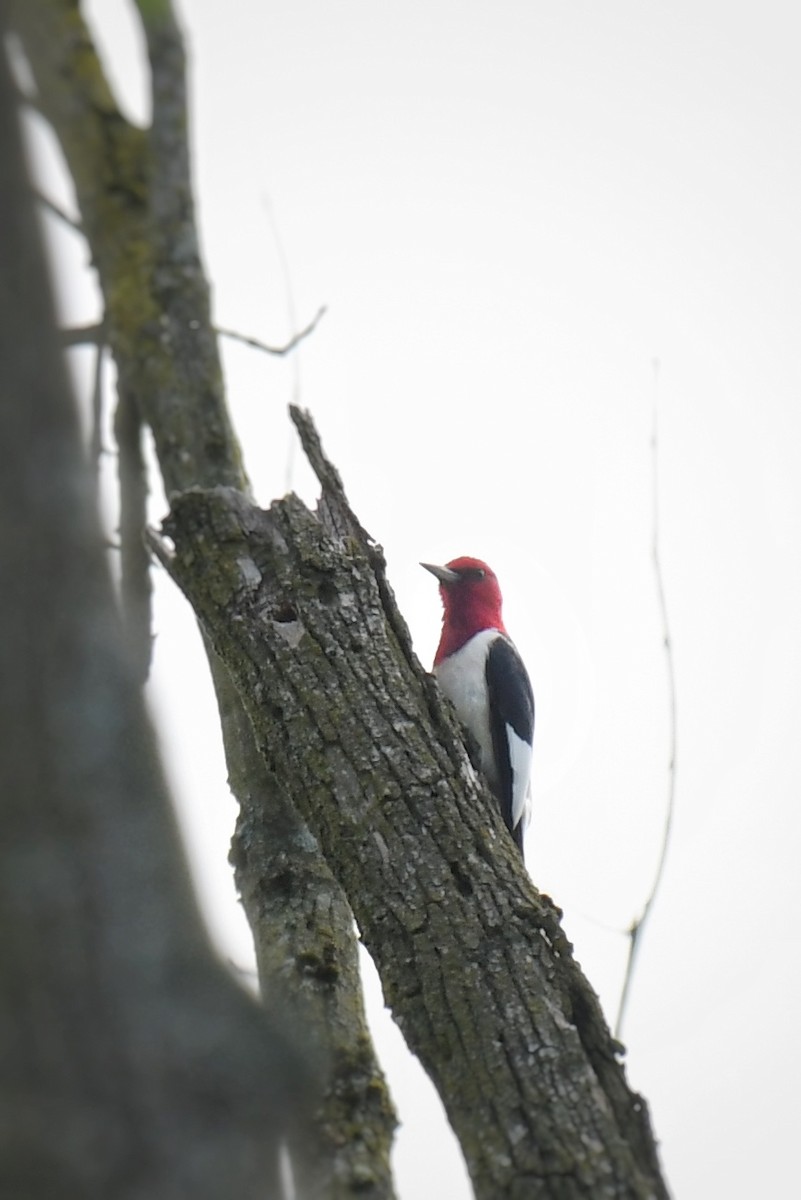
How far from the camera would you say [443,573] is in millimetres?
6277

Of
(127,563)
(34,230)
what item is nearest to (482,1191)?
(34,230)

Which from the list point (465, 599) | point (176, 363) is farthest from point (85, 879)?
point (465, 599)

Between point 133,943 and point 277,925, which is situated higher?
point 277,925

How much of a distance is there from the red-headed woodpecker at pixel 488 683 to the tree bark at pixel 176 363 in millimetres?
2010

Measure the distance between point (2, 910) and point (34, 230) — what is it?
1.96 feet

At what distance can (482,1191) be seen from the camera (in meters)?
2.15

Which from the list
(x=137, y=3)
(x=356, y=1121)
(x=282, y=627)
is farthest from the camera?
(x=137, y=3)

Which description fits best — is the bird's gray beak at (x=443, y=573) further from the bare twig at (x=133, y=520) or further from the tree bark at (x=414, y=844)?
the tree bark at (x=414, y=844)

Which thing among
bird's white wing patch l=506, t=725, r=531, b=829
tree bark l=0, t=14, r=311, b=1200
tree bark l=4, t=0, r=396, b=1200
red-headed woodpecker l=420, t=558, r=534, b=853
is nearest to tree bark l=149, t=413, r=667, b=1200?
tree bark l=4, t=0, r=396, b=1200

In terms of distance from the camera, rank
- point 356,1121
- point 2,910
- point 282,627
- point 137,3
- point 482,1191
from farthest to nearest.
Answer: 1. point 137,3
2. point 282,627
3. point 356,1121
4. point 482,1191
5. point 2,910

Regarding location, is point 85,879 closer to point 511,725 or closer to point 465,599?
point 511,725

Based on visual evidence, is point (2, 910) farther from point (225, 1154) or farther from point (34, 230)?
point (34, 230)

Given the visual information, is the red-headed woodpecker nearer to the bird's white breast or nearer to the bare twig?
the bird's white breast

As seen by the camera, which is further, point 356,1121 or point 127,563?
point 127,563
